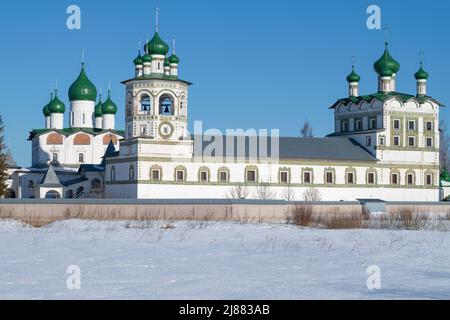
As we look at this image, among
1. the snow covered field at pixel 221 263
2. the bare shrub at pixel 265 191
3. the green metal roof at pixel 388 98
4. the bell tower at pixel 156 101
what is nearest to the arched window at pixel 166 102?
the bell tower at pixel 156 101

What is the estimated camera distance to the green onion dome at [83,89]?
48469 mm

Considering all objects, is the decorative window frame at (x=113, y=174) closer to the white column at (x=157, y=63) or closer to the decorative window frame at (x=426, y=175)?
the white column at (x=157, y=63)

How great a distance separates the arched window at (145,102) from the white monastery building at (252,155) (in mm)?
45

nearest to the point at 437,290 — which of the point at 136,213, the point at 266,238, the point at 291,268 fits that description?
the point at 291,268

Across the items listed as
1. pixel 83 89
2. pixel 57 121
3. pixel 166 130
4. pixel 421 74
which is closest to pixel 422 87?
pixel 421 74

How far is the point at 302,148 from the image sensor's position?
41.5 meters

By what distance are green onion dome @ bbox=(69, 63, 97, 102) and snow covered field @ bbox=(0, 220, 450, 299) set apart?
1140 inches

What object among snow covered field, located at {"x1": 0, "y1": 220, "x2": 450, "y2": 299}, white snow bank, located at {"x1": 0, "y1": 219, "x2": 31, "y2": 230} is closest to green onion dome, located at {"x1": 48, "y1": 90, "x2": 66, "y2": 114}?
white snow bank, located at {"x1": 0, "y1": 219, "x2": 31, "y2": 230}

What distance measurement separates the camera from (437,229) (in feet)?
72.8

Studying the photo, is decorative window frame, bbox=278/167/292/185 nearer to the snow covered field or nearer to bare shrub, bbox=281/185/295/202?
bare shrub, bbox=281/185/295/202

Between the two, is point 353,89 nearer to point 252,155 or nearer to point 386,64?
point 386,64

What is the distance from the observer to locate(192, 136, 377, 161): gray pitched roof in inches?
1538

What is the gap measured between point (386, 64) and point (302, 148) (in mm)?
6757

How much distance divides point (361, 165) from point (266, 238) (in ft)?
79.2
